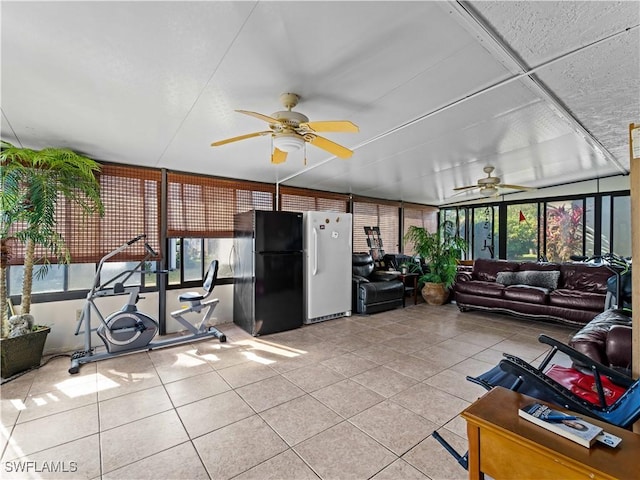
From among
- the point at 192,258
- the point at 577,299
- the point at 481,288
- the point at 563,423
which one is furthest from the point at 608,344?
the point at 192,258

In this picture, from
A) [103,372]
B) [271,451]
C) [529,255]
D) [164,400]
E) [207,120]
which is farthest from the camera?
[529,255]

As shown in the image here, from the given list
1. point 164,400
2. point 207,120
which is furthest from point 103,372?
point 207,120

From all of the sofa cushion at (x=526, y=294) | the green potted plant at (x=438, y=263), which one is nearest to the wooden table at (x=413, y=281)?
the green potted plant at (x=438, y=263)

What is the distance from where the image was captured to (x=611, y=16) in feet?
5.54

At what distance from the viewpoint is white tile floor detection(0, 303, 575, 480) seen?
180cm

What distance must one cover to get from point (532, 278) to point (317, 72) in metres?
5.09

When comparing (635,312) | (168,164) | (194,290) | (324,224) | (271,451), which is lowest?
(271,451)

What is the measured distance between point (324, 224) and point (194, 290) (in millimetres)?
2247

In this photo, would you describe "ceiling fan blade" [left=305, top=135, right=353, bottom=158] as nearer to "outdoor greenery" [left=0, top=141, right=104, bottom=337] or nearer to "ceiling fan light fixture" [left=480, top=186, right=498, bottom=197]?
"outdoor greenery" [left=0, top=141, right=104, bottom=337]

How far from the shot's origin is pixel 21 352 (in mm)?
2990

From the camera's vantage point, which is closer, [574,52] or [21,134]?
[574,52]

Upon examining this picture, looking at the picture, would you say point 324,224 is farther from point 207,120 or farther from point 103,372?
point 103,372

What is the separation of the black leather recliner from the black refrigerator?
4.10 feet

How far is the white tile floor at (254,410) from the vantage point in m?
1.80
